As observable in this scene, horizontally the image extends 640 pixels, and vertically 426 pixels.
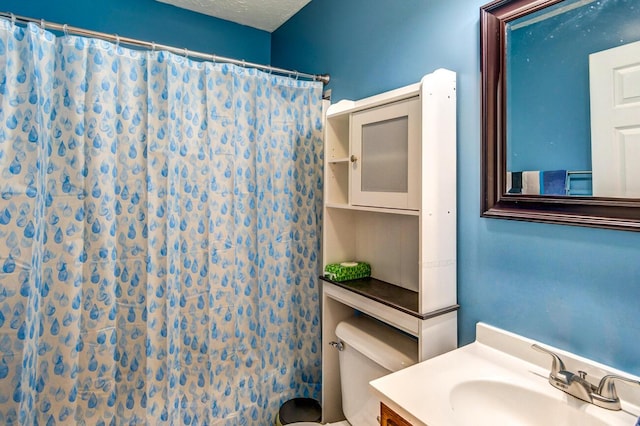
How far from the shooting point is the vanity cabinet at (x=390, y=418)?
86 centimetres

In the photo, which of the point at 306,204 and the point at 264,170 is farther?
the point at 306,204

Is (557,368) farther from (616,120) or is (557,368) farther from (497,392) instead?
(616,120)

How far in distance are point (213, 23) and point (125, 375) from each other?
2105mm

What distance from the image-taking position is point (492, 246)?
113 centimetres

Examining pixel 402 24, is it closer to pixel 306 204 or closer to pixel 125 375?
pixel 306 204

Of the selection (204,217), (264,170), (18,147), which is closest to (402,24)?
(264,170)

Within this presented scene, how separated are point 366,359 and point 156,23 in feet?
7.27

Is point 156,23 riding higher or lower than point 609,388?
higher

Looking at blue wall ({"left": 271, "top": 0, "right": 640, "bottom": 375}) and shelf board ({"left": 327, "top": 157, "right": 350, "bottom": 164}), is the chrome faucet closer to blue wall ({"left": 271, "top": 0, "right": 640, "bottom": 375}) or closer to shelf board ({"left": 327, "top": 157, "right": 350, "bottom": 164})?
blue wall ({"left": 271, "top": 0, "right": 640, "bottom": 375})

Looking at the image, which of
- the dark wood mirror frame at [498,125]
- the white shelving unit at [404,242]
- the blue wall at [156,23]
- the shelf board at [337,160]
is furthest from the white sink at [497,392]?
the blue wall at [156,23]

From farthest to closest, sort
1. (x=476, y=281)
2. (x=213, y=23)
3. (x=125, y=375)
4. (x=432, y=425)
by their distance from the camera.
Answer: (x=213, y=23) < (x=125, y=375) < (x=476, y=281) < (x=432, y=425)

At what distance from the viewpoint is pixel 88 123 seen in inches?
53.2

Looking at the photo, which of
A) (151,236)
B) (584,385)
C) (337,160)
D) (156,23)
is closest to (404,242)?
(337,160)

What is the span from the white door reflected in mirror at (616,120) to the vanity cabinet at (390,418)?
2.53 feet
